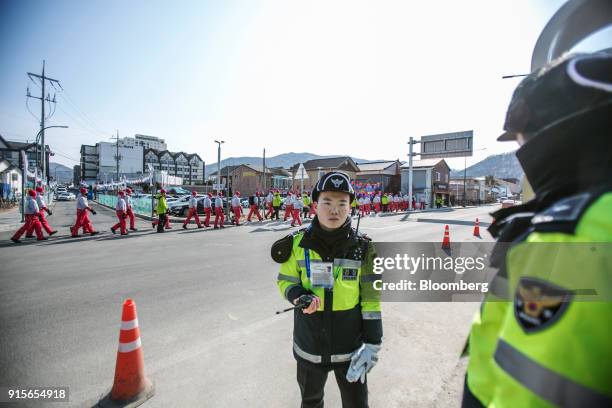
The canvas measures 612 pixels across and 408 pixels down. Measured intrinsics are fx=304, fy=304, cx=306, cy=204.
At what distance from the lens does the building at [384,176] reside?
151 ft

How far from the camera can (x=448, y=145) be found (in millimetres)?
26688

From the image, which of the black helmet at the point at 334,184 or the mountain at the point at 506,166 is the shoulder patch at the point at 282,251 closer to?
the black helmet at the point at 334,184

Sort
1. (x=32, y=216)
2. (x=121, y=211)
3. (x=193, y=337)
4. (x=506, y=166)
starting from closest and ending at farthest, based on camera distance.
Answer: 1. (x=506, y=166)
2. (x=193, y=337)
3. (x=32, y=216)
4. (x=121, y=211)

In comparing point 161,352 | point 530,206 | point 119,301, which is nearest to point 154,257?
point 119,301

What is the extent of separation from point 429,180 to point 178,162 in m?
92.9

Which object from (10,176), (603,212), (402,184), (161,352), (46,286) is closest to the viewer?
(603,212)

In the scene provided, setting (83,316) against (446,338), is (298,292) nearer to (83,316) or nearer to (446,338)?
(446,338)

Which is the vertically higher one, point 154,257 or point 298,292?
point 298,292

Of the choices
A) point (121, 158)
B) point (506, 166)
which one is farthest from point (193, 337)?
point (121, 158)

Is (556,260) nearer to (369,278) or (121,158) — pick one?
(369,278)

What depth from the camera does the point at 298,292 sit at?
77.7 inches

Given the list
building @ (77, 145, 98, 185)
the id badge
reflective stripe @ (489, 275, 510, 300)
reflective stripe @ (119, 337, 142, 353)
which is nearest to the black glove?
the id badge

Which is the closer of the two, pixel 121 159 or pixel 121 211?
pixel 121 211

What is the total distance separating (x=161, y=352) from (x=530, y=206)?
12.3ft
